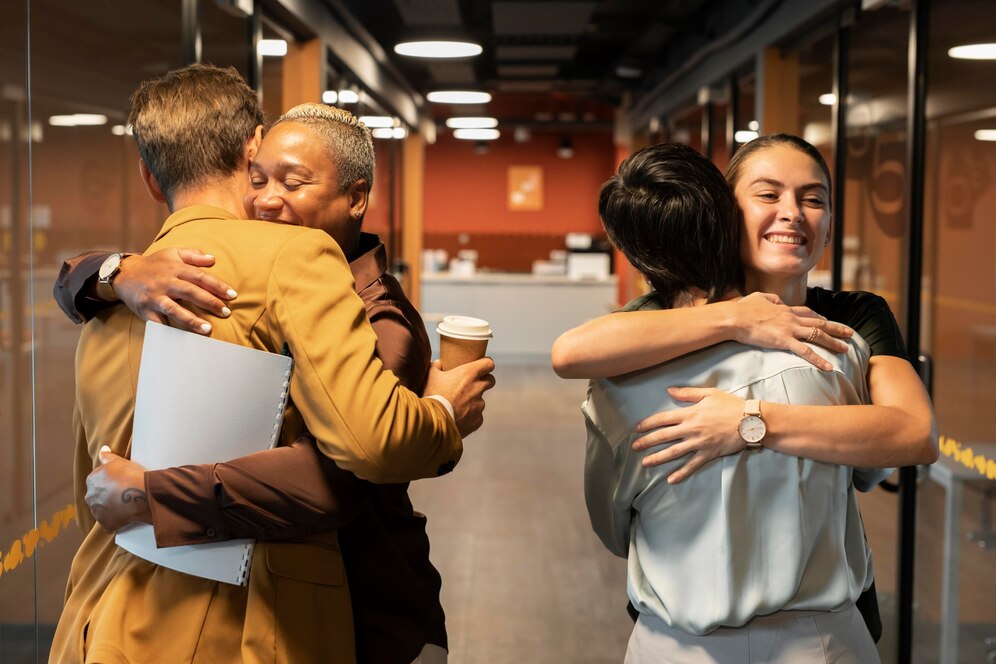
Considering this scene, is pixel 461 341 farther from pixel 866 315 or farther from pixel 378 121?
pixel 378 121

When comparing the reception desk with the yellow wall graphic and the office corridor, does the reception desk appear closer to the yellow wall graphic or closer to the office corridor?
the office corridor

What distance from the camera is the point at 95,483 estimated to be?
4.98 ft

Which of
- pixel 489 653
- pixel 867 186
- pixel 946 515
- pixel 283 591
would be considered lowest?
pixel 489 653

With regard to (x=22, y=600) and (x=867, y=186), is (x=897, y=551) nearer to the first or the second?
(x=867, y=186)

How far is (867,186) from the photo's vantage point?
4.48m

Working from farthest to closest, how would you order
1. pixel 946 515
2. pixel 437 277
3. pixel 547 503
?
1. pixel 437 277
2. pixel 547 503
3. pixel 946 515

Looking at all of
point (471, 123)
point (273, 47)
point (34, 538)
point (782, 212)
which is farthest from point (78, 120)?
point (471, 123)

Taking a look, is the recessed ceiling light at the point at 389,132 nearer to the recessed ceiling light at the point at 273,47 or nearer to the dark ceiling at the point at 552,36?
the dark ceiling at the point at 552,36

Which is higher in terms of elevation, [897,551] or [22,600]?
[22,600]

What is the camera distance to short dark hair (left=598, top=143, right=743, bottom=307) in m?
1.59

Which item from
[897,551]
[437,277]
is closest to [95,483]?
[897,551]

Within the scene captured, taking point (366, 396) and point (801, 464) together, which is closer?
point (366, 396)

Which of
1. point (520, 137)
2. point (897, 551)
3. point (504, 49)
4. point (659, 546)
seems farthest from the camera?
point (520, 137)

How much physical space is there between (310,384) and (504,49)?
8.34 metres
